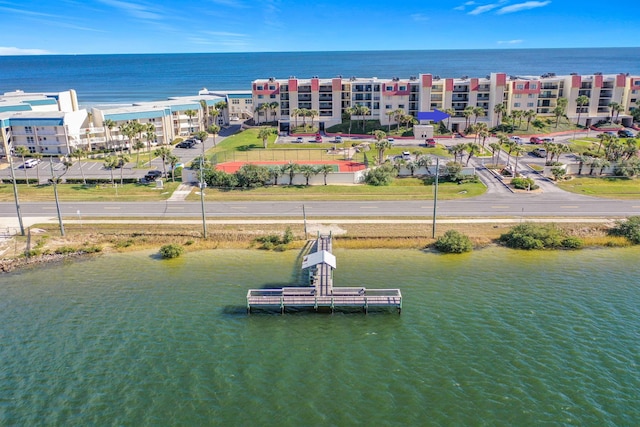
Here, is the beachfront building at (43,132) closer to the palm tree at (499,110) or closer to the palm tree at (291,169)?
the palm tree at (291,169)

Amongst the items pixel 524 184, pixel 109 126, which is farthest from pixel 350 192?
pixel 109 126

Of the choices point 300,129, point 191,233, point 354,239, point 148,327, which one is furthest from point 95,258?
point 300,129

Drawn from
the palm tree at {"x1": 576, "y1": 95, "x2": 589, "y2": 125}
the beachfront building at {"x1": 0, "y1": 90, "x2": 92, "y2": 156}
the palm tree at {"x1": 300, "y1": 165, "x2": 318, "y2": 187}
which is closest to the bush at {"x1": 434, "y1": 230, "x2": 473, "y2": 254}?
the palm tree at {"x1": 300, "y1": 165, "x2": 318, "y2": 187}

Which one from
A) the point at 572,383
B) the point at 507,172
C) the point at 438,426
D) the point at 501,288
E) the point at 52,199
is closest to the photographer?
the point at 438,426

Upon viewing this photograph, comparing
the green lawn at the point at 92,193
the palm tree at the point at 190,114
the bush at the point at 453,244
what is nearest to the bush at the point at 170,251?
the green lawn at the point at 92,193

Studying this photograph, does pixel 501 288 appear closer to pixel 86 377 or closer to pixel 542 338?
pixel 542 338

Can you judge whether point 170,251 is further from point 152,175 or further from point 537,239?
point 537,239
